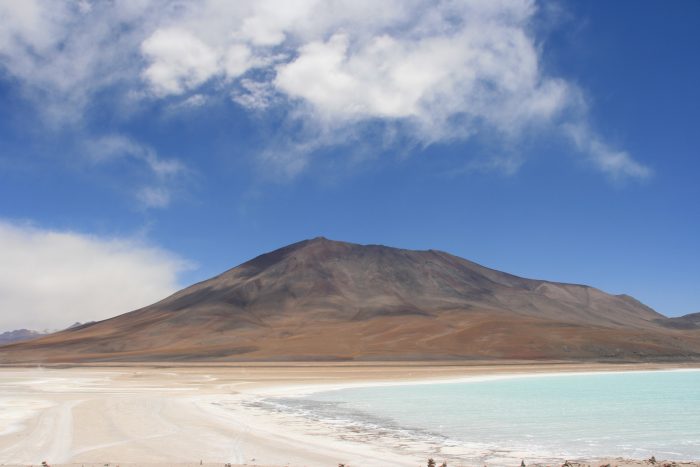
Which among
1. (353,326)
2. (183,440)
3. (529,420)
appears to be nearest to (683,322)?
(353,326)

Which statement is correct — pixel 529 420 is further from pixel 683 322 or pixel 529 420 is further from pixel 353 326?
pixel 683 322

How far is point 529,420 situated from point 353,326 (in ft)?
381

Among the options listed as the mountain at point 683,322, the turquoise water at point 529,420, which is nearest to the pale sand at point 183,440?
the turquoise water at point 529,420

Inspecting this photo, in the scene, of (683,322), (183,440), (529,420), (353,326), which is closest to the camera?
(183,440)

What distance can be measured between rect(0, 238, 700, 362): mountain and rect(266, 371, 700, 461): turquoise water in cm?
6129

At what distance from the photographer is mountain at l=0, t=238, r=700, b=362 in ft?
322

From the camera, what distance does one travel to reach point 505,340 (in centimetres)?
10500

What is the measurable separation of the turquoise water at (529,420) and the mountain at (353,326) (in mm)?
61288

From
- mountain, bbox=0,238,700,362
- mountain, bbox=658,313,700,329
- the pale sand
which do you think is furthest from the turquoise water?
mountain, bbox=658,313,700,329

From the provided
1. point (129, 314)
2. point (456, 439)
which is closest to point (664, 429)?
point (456, 439)

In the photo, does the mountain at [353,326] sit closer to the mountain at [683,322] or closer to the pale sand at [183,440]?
the mountain at [683,322]

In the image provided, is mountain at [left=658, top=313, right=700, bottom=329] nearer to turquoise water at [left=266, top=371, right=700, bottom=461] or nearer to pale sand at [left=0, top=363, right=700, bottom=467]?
turquoise water at [left=266, top=371, right=700, bottom=461]

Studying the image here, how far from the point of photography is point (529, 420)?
21.0m

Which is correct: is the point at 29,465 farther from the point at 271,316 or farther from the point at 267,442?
the point at 271,316
